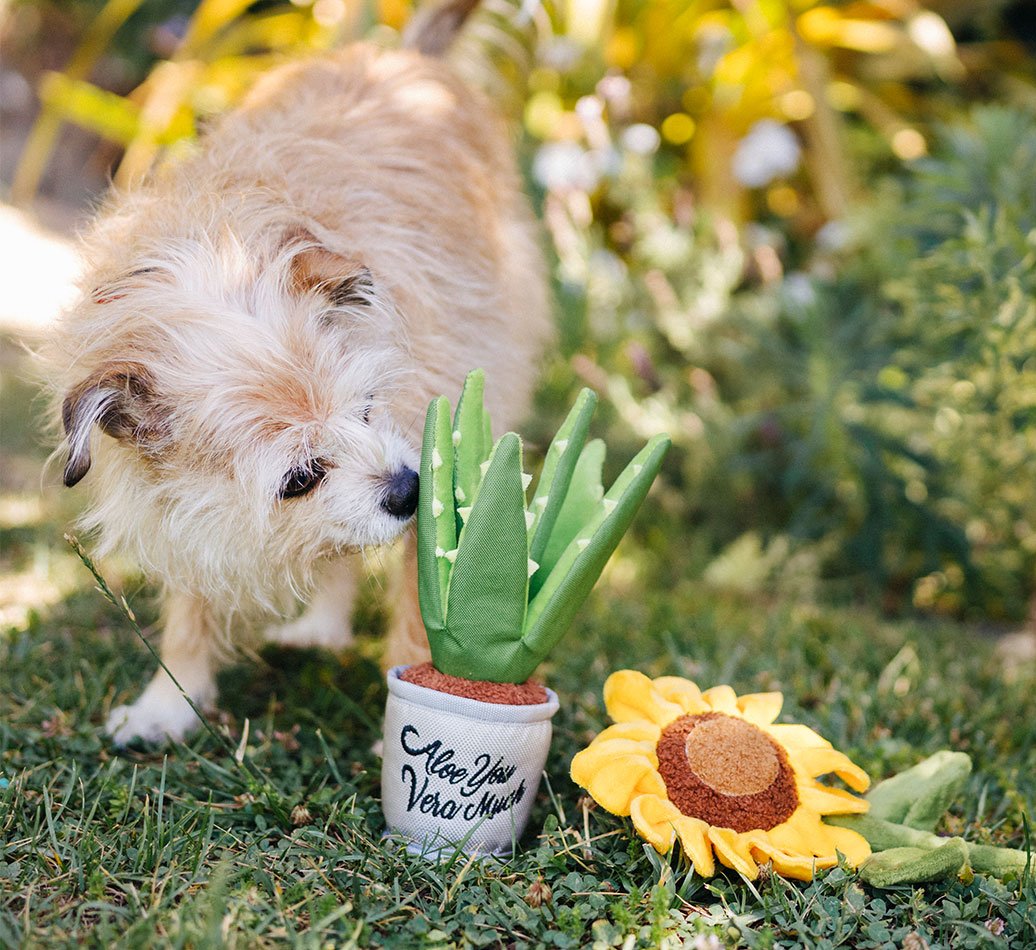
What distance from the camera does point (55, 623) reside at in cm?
258

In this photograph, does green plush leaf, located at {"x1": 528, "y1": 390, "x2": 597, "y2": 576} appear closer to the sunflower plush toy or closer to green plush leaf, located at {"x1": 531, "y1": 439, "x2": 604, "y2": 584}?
green plush leaf, located at {"x1": 531, "y1": 439, "x2": 604, "y2": 584}

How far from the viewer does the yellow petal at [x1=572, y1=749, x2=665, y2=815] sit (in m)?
1.64

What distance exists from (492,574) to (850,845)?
2.53 feet

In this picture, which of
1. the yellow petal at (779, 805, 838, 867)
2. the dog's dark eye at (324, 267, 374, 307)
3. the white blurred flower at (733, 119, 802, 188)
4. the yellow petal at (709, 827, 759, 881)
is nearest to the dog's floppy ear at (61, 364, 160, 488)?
the dog's dark eye at (324, 267, 374, 307)

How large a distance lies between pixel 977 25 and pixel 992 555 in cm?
399

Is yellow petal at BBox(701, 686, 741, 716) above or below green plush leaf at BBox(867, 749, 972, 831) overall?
above

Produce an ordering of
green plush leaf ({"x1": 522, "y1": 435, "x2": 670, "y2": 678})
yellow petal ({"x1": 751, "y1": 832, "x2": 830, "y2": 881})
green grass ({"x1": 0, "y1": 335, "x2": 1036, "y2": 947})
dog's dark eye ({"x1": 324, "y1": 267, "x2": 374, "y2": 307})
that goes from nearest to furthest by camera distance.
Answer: green grass ({"x1": 0, "y1": 335, "x2": 1036, "y2": 947})
yellow petal ({"x1": 751, "y1": 832, "x2": 830, "y2": 881})
green plush leaf ({"x1": 522, "y1": 435, "x2": 670, "y2": 678})
dog's dark eye ({"x1": 324, "y1": 267, "x2": 374, "y2": 307})

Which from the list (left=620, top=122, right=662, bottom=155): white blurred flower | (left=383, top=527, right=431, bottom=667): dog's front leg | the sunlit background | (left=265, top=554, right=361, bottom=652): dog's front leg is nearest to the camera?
(left=383, top=527, right=431, bottom=667): dog's front leg

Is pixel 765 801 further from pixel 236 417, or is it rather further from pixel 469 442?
pixel 236 417

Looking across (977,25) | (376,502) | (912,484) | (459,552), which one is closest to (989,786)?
(459,552)

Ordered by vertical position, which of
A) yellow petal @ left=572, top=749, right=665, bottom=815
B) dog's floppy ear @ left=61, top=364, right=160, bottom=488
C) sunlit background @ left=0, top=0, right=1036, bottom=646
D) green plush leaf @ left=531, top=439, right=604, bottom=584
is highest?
dog's floppy ear @ left=61, top=364, right=160, bottom=488

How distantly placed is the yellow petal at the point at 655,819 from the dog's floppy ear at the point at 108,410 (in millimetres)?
1100

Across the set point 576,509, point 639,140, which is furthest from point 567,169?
point 576,509

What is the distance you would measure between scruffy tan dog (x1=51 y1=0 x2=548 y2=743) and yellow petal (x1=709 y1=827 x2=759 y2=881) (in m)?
0.73
